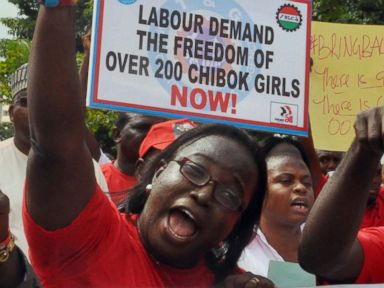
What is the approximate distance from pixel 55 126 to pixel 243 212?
2.67ft

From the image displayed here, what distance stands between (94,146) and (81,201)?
2385 millimetres

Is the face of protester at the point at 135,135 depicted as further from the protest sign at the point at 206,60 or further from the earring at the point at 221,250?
the earring at the point at 221,250

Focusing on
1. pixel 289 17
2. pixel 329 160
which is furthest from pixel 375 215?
pixel 289 17

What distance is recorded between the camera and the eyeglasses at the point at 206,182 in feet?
8.25

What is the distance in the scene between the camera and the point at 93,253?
7.57 ft

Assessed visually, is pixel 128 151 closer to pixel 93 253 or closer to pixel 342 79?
pixel 342 79

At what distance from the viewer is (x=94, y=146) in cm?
460

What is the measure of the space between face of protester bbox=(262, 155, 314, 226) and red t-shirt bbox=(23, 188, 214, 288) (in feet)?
4.80

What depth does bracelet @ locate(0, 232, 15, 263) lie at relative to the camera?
6.29 feet

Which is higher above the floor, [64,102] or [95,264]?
[64,102]

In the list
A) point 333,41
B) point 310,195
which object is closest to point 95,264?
point 310,195

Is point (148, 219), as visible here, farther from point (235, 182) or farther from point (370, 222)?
point (370, 222)

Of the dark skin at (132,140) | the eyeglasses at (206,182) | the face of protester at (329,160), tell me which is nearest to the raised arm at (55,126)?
the eyeglasses at (206,182)

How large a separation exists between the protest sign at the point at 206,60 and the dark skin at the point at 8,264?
48.4 inches
